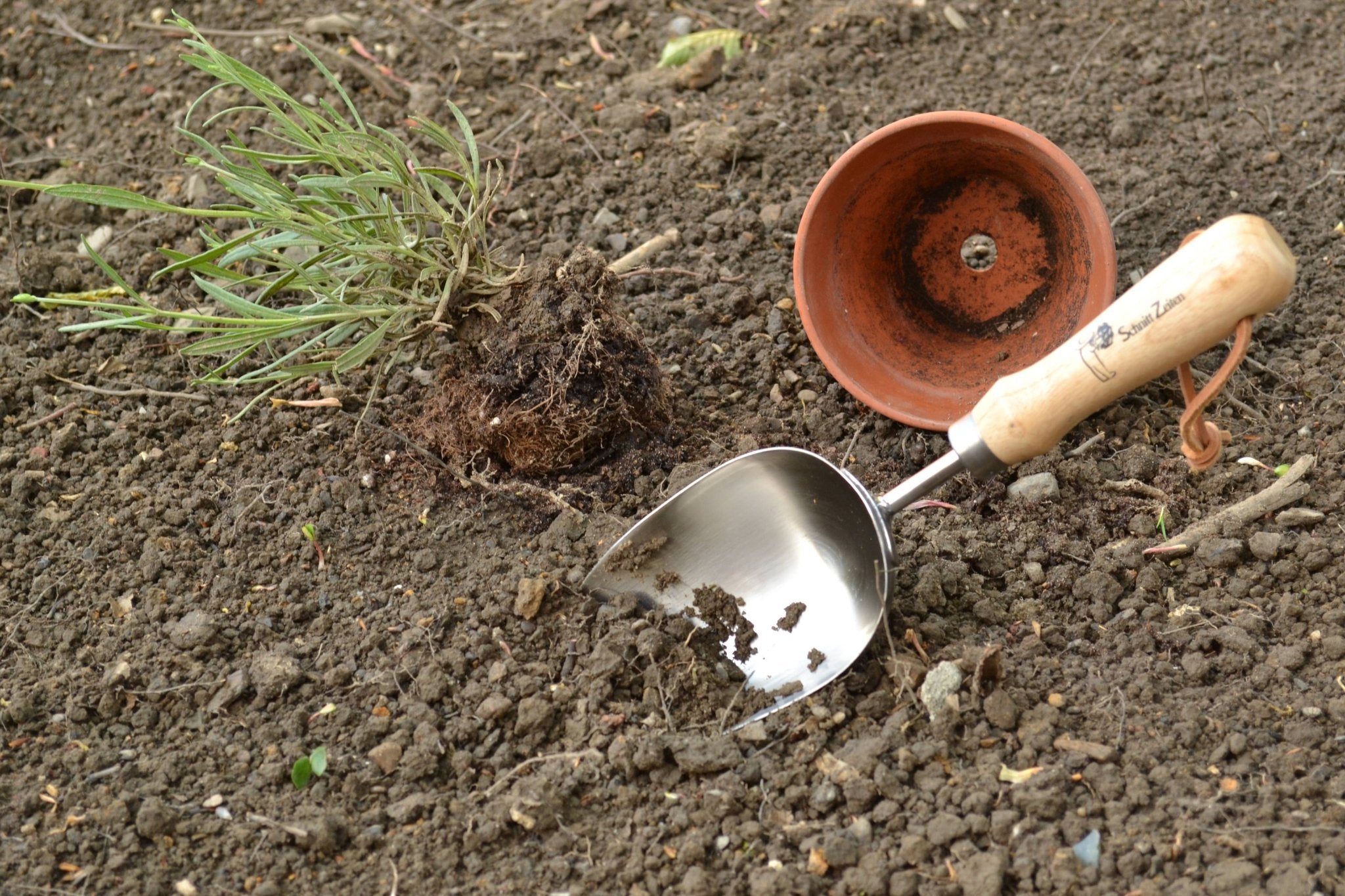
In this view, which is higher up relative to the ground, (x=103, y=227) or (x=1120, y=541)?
(x=103, y=227)

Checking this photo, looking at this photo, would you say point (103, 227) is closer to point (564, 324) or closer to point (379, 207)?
point (379, 207)

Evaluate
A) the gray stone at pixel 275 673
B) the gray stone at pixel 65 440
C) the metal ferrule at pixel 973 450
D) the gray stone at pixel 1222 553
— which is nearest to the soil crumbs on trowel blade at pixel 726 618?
the metal ferrule at pixel 973 450

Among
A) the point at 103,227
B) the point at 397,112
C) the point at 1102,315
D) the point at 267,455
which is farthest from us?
the point at 397,112

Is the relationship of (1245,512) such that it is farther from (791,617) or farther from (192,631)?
(192,631)

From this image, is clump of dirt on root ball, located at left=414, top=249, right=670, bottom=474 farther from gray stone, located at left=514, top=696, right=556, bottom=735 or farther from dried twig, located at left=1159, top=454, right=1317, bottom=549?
dried twig, located at left=1159, top=454, right=1317, bottom=549

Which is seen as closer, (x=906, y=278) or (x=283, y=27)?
(x=906, y=278)

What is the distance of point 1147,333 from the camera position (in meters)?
1.66

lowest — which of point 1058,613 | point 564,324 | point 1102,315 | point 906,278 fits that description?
point 1058,613

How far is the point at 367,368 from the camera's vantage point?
2.44 metres

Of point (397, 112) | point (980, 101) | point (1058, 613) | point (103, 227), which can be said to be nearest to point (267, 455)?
point (103, 227)

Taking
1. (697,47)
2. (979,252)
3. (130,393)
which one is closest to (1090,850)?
(979,252)

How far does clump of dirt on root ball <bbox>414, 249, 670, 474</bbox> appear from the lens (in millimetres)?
2094

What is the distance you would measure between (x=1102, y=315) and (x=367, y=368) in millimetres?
1467

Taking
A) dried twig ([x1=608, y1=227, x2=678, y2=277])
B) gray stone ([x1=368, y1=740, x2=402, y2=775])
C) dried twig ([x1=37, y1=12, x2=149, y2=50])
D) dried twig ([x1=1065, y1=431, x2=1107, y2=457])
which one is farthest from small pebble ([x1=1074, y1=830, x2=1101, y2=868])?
dried twig ([x1=37, y1=12, x2=149, y2=50])
